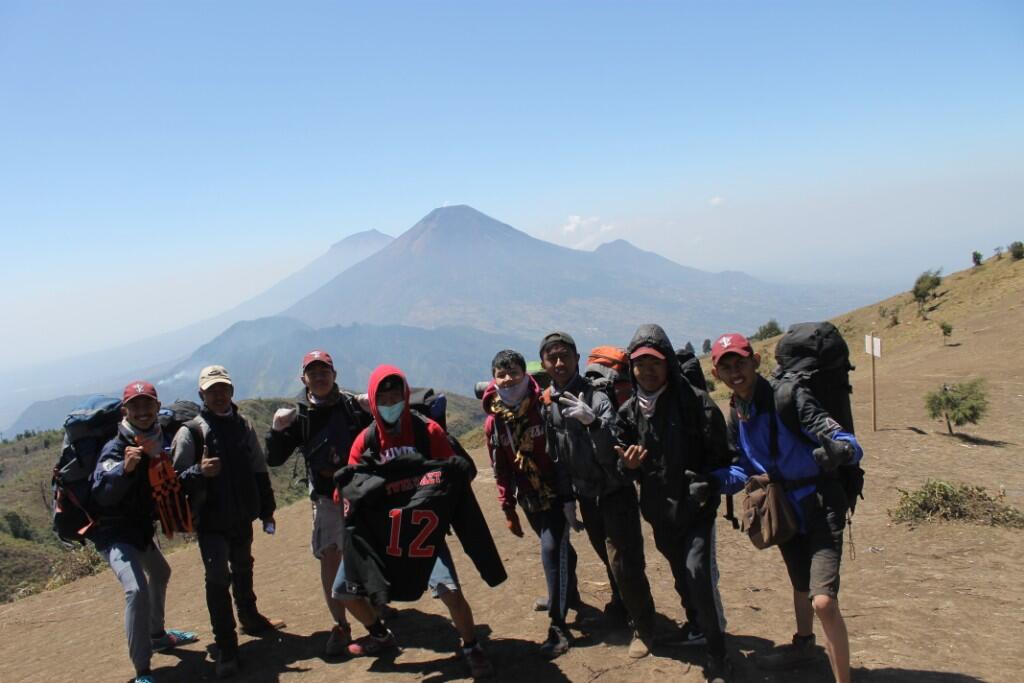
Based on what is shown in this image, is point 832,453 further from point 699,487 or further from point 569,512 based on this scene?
point 569,512

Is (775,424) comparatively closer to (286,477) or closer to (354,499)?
(354,499)

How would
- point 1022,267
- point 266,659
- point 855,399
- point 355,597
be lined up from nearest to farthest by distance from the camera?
point 355,597, point 266,659, point 855,399, point 1022,267

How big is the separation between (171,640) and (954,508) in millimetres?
7262

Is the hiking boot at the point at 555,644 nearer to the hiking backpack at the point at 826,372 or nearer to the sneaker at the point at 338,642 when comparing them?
the sneaker at the point at 338,642

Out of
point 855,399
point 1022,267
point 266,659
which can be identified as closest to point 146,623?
point 266,659

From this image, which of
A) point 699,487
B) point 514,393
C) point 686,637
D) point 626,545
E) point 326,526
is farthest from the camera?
point 326,526

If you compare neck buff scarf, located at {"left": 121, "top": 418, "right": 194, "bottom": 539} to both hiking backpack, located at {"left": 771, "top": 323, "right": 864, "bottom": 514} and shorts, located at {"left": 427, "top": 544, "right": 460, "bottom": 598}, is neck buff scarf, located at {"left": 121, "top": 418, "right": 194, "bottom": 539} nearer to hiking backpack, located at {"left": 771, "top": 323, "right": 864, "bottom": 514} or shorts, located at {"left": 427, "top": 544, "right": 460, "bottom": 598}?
shorts, located at {"left": 427, "top": 544, "right": 460, "bottom": 598}

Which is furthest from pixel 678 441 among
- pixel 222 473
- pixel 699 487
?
pixel 222 473

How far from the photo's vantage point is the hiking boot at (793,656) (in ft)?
12.2

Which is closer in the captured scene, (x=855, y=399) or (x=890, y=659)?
(x=890, y=659)

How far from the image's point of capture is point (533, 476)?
13.8 ft

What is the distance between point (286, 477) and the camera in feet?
94.5

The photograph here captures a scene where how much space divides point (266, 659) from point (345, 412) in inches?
73.2

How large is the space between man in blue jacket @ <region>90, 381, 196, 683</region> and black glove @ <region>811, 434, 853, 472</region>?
13.2 feet
